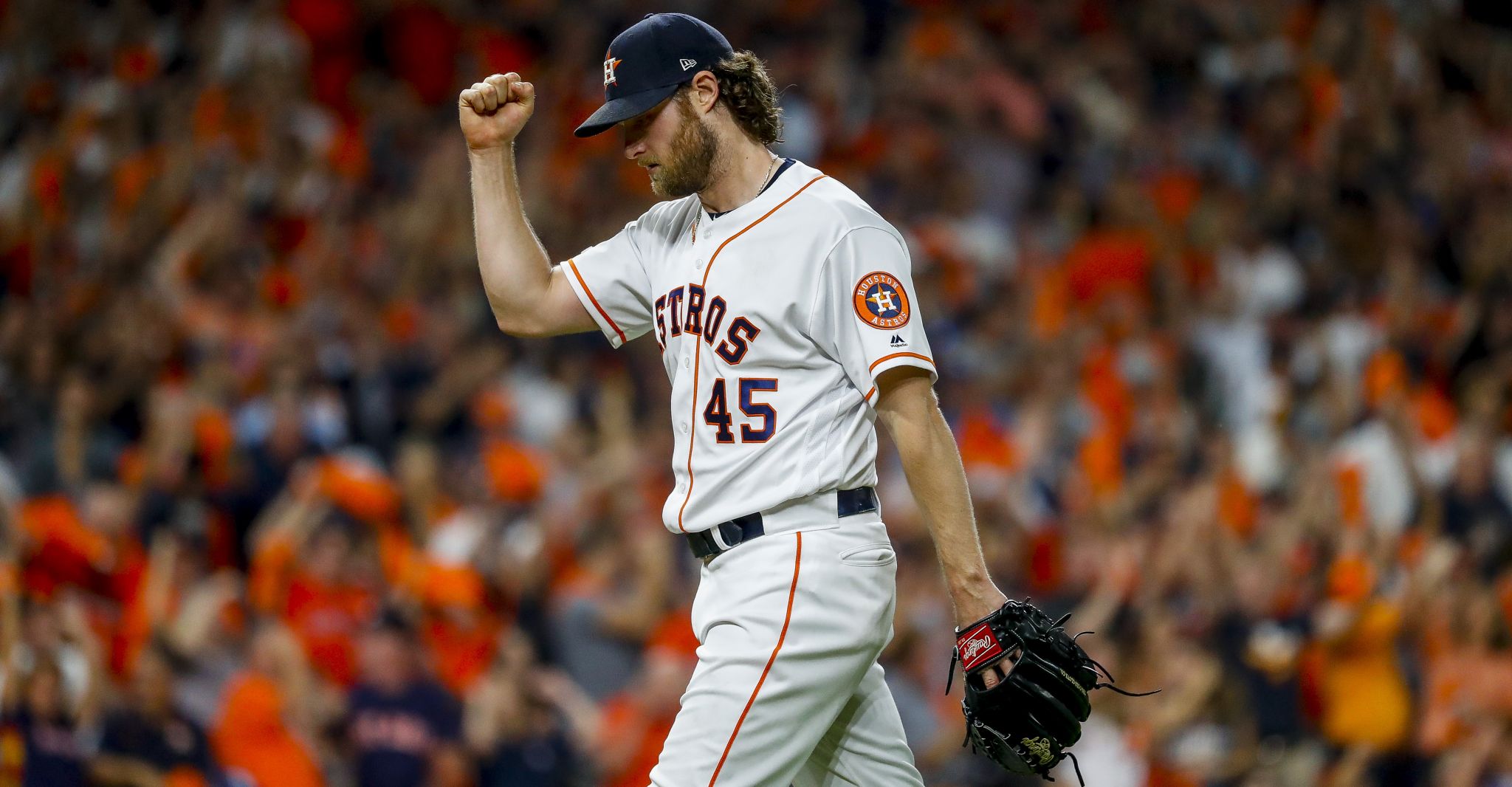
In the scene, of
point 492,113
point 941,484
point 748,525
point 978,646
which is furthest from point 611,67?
point 978,646

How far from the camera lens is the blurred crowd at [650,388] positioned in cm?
668

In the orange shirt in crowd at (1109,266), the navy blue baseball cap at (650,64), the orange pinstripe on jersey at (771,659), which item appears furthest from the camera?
the orange shirt in crowd at (1109,266)

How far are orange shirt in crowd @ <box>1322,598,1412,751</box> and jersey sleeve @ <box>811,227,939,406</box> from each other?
193 inches

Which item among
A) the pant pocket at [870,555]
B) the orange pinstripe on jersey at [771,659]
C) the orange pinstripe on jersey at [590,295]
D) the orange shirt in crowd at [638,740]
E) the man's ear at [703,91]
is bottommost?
the orange shirt in crowd at [638,740]

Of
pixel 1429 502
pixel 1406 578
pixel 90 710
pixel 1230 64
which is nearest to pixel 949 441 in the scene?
pixel 90 710

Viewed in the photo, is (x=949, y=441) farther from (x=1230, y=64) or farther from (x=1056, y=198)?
(x=1230, y=64)

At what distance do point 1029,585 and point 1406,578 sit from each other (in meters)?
1.75

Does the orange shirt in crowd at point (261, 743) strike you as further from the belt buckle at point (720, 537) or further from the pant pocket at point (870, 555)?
the pant pocket at point (870, 555)

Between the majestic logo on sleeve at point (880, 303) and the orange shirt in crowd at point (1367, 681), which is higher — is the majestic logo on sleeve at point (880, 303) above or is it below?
above

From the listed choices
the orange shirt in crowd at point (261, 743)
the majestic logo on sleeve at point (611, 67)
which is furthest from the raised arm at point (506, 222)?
the orange shirt in crowd at point (261, 743)

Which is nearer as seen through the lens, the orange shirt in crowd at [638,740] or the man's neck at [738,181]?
the man's neck at [738,181]

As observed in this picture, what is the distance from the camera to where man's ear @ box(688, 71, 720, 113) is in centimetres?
316

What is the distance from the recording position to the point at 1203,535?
25.2 ft

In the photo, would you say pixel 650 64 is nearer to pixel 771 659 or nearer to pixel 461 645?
pixel 771 659
